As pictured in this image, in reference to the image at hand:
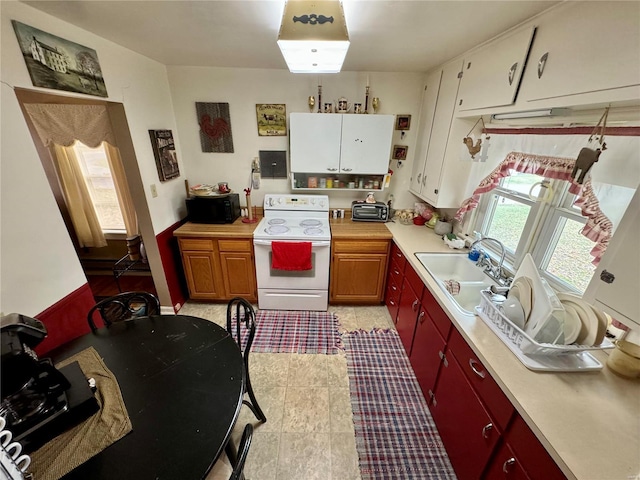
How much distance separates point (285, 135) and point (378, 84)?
1.07 metres

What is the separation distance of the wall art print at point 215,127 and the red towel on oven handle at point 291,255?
1252mm

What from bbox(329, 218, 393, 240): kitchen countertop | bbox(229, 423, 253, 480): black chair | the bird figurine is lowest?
bbox(229, 423, 253, 480): black chair

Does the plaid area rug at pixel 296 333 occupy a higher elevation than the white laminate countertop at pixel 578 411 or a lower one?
lower

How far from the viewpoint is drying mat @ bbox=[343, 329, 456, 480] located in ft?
4.83

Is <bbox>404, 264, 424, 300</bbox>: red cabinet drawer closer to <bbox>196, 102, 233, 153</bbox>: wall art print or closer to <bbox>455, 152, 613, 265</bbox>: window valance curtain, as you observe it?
<bbox>455, 152, 613, 265</bbox>: window valance curtain

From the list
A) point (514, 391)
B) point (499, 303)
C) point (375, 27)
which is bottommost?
point (514, 391)

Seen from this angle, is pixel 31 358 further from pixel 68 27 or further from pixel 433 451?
pixel 433 451

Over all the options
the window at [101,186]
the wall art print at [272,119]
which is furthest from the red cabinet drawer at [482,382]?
the window at [101,186]

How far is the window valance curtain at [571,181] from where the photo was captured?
1146 mm

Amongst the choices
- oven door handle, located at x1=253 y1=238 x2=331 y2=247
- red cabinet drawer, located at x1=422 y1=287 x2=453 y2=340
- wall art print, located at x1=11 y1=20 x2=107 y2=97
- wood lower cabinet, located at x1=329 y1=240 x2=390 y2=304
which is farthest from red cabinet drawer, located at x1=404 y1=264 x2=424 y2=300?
wall art print, located at x1=11 y1=20 x2=107 y2=97

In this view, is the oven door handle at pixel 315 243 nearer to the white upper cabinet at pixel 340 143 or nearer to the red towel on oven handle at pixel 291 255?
the red towel on oven handle at pixel 291 255

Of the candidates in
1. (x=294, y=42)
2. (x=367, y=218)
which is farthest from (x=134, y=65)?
(x=367, y=218)

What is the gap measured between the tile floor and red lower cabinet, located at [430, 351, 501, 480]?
0.56 m

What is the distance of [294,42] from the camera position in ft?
3.75
